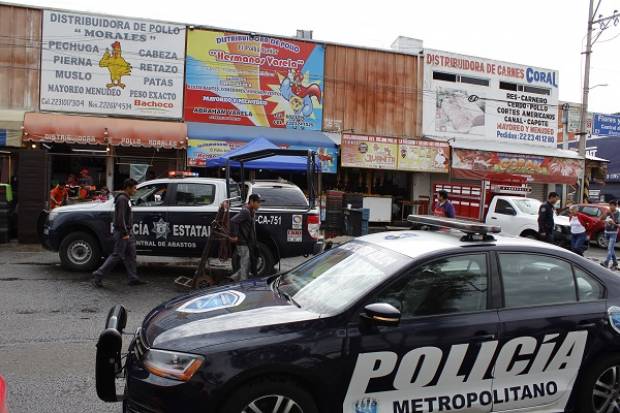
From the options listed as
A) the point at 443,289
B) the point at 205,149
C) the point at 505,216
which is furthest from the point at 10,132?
the point at 443,289

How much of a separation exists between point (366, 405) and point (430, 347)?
0.56 metres

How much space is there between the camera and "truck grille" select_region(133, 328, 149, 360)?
338 cm

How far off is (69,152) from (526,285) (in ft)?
53.1

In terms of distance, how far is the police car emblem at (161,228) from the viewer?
9719mm

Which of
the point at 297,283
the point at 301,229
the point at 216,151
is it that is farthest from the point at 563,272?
the point at 216,151

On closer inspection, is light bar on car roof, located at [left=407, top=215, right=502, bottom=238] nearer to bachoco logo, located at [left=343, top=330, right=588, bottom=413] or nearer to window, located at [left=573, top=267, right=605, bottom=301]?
window, located at [left=573, top=267, right=605, bottom=301]

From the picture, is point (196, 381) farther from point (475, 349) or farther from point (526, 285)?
point (526, 285)

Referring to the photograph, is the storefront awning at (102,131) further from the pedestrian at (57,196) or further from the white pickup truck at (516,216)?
the white pickup truck at (516,216)

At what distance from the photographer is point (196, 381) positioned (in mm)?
3059

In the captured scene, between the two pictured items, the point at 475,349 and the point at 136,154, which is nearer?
the point at 475,349

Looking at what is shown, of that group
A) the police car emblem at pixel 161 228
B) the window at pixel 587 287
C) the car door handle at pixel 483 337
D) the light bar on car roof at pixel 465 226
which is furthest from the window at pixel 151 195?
the window at pixel 587 287

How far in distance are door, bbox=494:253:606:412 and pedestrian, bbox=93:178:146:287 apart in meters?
6.54

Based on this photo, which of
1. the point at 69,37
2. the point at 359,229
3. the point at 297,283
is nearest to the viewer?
the point at 297,283

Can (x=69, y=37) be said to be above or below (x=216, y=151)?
above
